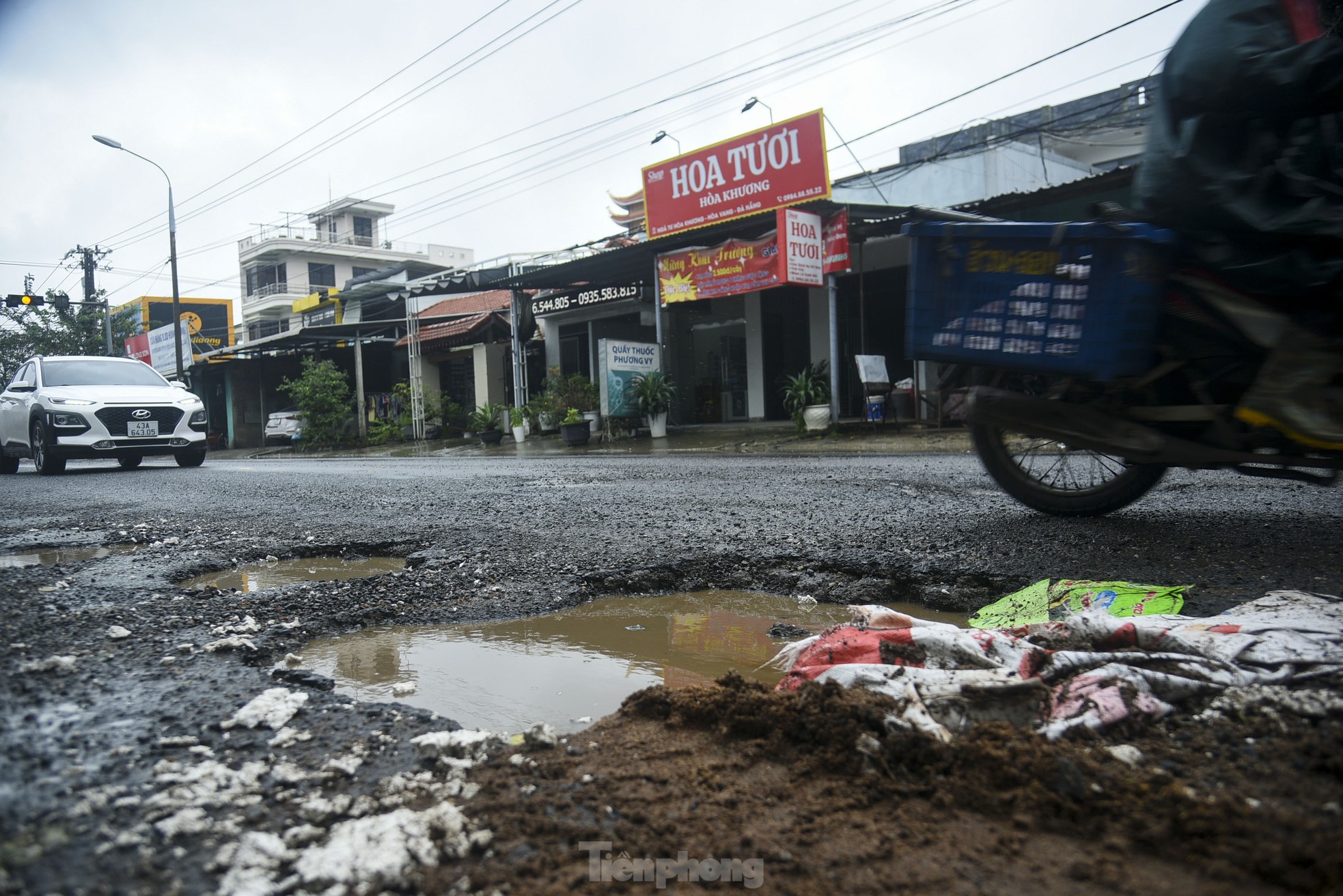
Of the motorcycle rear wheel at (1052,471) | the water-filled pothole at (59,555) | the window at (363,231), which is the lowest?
the water-filled pothole at (59,555)

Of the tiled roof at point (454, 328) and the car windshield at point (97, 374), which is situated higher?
the tiled roof at point (454, 328)

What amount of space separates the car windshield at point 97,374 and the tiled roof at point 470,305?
37.1 feet

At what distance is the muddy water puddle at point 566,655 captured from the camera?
1.90 m

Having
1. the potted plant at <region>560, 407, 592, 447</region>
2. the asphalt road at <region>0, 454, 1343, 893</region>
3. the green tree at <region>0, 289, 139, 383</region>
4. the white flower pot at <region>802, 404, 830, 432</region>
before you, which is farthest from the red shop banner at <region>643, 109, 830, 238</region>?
the green tree at <region>0, 289, 139, 383</region>

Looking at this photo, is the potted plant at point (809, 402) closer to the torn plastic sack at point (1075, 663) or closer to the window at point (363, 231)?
the torn plastic sack at point (1075, 663)

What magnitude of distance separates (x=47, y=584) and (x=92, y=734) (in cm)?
171

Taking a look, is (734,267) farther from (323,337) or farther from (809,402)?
(323,337)

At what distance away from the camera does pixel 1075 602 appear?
2.32 m

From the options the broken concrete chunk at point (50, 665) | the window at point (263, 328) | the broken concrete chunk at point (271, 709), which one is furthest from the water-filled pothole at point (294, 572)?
the window at point (263, 328)

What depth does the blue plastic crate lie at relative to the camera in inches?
111

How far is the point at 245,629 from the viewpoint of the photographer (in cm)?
234

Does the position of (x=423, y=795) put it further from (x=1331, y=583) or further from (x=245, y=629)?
(x=1331, y=583)

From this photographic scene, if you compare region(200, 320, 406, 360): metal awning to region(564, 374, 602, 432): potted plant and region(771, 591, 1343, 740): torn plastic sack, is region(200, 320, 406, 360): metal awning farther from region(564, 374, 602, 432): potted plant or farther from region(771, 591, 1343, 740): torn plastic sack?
region(771, 591, 1343, 740): torn plastic sack

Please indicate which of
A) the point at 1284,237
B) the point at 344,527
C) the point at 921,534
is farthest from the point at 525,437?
the point at 1284,237
